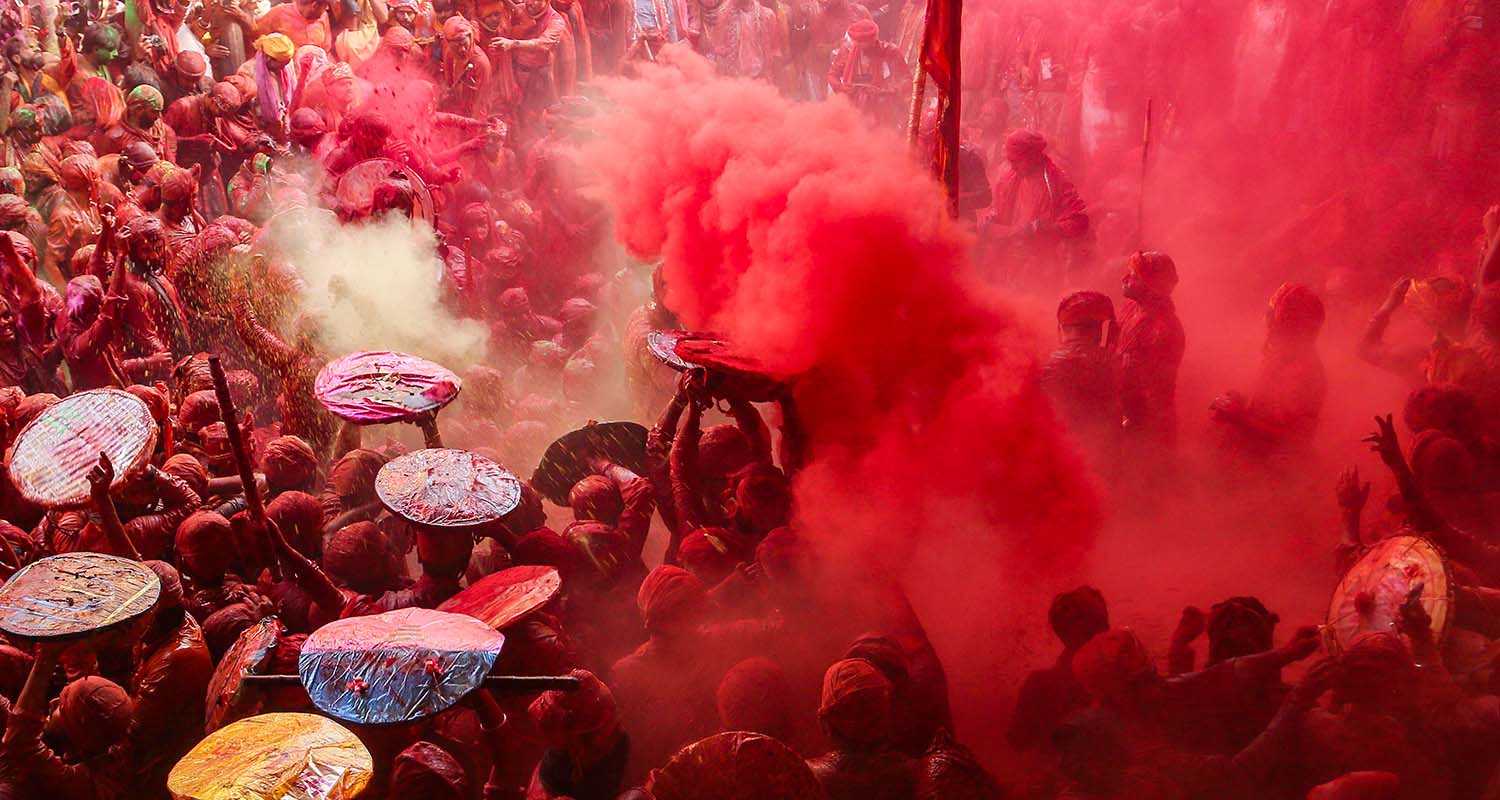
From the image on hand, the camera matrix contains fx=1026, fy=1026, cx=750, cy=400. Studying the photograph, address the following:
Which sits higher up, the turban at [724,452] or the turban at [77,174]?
the turban at [77,174]

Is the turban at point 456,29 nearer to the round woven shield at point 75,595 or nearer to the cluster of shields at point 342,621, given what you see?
the cluster of shields at point 342,621

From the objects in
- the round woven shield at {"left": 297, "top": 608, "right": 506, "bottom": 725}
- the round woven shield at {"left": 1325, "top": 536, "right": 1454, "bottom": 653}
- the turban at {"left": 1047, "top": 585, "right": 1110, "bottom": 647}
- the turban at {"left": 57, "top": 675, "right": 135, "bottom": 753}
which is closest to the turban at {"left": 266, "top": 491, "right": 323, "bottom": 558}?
the turban at {"left": 57, "top": 675, "right": 135, "bottom": 753}

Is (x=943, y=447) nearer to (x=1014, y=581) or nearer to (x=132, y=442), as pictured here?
(x=1014, y=581)

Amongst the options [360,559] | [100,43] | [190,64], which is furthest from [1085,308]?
[100,43]

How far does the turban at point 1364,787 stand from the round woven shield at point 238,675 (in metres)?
3.82

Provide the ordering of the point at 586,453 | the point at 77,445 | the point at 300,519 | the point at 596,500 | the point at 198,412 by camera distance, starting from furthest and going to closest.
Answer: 1. the point at 198,412
2. the point at 586,453
3. the point at 596,500
4. the point at 300,519
5. the point at 77,445

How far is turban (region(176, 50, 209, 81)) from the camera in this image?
11.5 m

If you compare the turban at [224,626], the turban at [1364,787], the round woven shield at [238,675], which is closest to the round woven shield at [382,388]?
the turban at [224,626]

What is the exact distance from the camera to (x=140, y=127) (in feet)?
35.9

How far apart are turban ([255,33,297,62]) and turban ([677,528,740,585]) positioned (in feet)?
32.1

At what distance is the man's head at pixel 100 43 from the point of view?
11242mm

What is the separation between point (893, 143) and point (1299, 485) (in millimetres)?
3547

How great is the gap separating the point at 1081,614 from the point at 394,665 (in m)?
2.77

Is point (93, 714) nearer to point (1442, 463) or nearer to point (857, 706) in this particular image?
point (857, 706)
